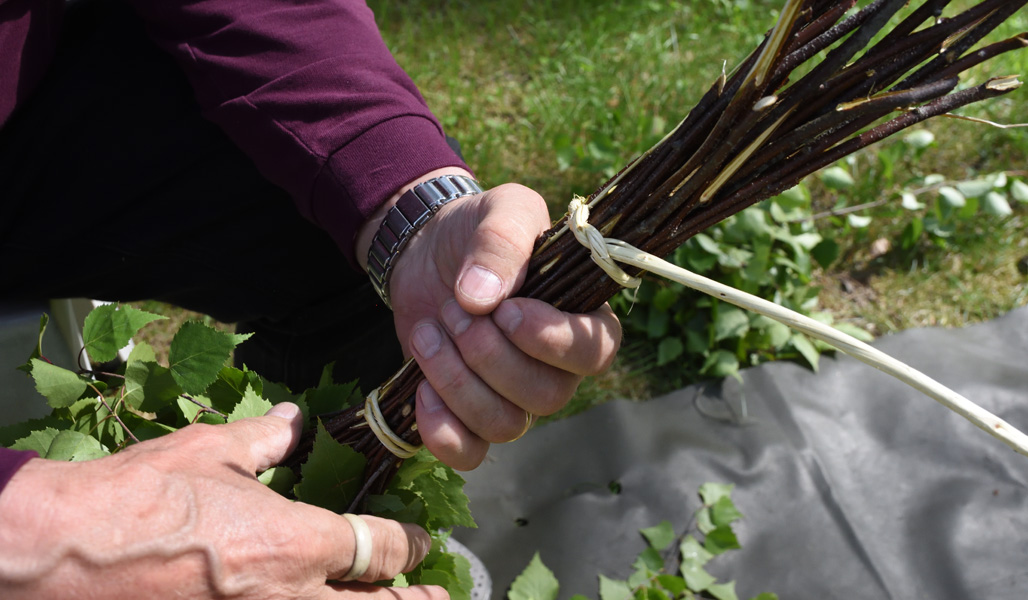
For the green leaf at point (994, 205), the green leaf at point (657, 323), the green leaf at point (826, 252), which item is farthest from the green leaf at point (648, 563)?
the green leaf at point (994, 205)

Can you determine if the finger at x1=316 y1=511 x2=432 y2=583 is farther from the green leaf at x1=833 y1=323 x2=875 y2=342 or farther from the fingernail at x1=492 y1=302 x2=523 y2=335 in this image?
the green leaf at x1=833 y1=323 x2=875 y2=342

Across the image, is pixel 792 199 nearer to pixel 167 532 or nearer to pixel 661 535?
pixel 661 535

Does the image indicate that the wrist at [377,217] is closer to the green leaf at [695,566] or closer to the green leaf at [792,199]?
the green leaf at [695,566]

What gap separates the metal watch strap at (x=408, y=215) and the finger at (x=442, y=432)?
313mm

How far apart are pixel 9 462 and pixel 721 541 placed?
5.58 ft

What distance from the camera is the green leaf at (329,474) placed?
3.53 ft

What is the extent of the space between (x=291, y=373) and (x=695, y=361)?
147 centimetres

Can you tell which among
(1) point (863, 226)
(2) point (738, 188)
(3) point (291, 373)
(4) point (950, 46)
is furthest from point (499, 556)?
(1) point (863, 226)

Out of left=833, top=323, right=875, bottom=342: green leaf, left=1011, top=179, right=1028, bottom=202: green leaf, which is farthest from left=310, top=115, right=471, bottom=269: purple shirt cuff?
left=1011, top=179, right=1028, bottom=202: green leaf

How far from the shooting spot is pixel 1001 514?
6.59 ft

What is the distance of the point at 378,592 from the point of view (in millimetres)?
998

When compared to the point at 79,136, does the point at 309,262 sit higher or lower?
lower

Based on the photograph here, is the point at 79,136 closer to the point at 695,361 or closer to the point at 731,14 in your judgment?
the point at 695,361

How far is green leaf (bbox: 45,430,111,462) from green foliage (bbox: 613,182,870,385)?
171 cm
